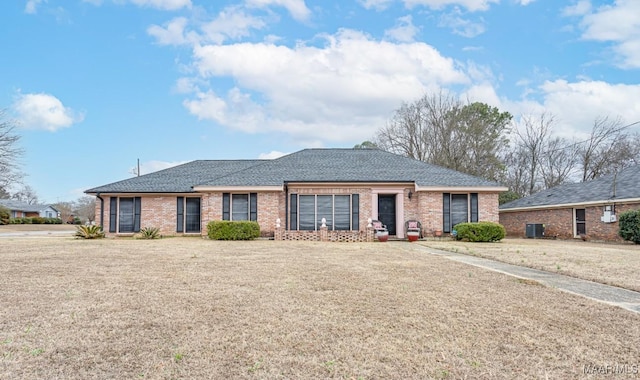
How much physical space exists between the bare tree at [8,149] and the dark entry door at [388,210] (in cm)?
2617

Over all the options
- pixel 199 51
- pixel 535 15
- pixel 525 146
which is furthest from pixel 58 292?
pixel 525 146

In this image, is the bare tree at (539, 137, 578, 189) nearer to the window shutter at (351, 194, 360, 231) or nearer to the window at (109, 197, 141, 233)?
the window shutter at (351, 194, 360, 231)

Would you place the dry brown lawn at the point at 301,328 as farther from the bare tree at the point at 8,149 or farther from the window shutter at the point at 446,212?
the bare tree at the point at 8,149

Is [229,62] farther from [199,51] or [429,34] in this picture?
[429,34]

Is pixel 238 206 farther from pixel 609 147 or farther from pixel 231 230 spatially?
pixel 609 147

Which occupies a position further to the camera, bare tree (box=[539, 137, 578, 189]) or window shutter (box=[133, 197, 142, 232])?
bare tree (box=[539, 137, 578, 189])

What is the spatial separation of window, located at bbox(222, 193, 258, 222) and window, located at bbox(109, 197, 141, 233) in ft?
16.2

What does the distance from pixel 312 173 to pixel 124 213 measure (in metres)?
9.36

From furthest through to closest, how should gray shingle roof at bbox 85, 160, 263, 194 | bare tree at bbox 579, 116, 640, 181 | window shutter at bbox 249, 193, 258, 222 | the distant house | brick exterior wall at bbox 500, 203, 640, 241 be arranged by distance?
the distant house < bare tree at bbox 579, 116, 640, 181 < gray shingle roof at bbox 85, 160, 263, 194 < brick exterior wall at bbox 500, 203, 640, 241 < window shutter at bbox 249, 193, 258, 222

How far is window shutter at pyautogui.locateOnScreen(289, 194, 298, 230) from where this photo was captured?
18.8 m

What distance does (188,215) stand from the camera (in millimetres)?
20484

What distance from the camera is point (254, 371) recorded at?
3191 millimetres

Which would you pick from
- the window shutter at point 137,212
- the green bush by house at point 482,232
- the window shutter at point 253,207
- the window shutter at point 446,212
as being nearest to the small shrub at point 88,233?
the window shutter at point 137,212

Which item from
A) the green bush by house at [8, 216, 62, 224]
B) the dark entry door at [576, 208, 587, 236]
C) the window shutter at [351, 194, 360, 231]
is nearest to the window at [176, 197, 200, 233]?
the window shutter at [351, 194, 360, 231]
